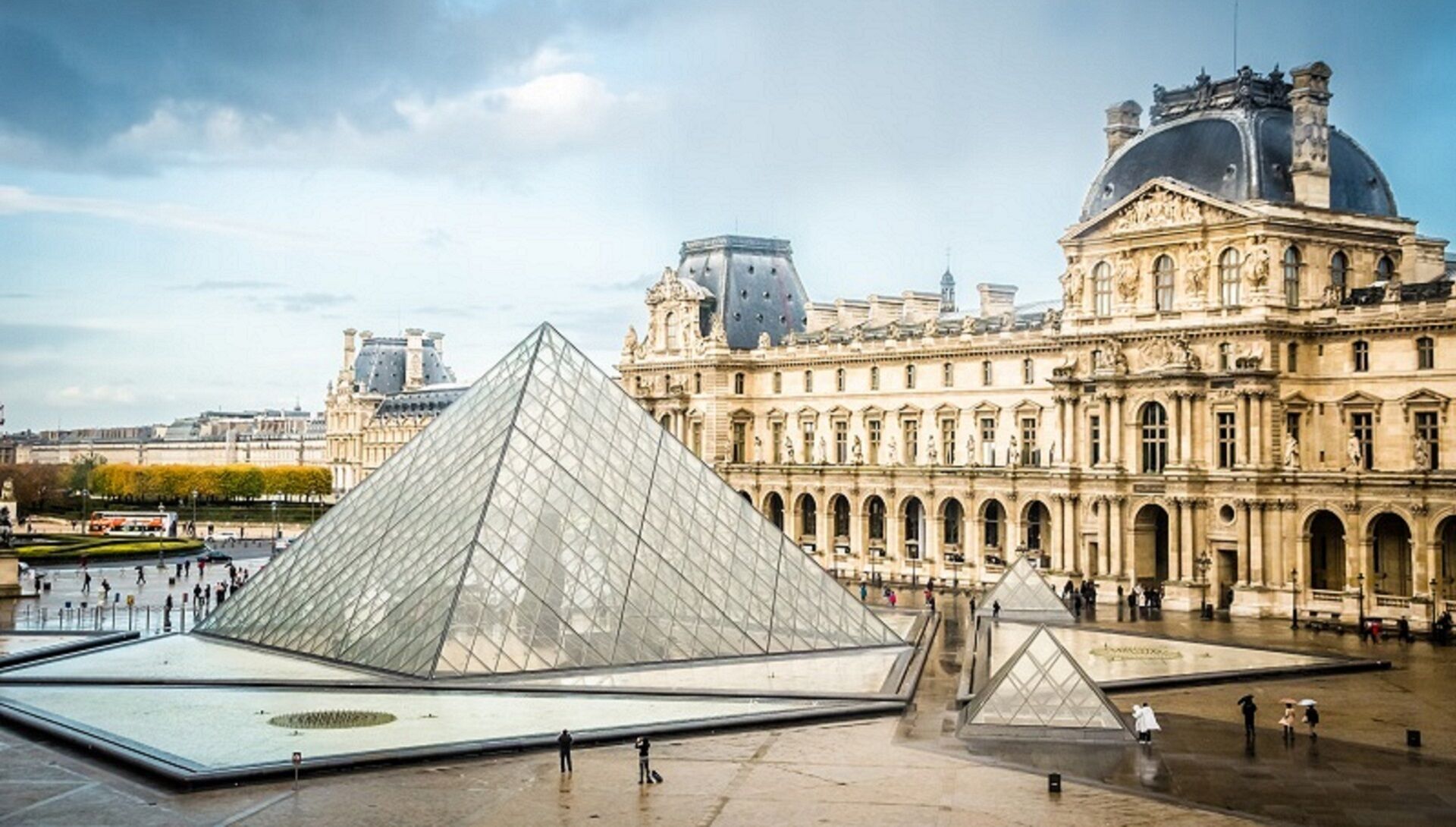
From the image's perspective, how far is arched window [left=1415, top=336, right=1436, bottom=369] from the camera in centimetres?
4522

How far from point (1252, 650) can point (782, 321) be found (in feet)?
129

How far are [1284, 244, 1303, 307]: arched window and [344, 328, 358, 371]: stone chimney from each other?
95552mm

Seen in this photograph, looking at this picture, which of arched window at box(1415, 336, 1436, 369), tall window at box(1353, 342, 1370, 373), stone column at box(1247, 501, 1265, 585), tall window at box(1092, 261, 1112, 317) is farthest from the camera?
tall window at box(1092, 261, 1112, 317)

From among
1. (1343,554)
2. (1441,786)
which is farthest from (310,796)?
(1343,554)

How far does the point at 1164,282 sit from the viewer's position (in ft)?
167

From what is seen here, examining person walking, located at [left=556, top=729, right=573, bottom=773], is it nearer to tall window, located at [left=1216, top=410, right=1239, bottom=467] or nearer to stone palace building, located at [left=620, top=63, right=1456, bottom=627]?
stone palace building, located at [left=620, top=63, right=1456, bottom=627]

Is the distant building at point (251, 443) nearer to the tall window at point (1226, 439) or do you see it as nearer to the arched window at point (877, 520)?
the arched window at point (877, 520)

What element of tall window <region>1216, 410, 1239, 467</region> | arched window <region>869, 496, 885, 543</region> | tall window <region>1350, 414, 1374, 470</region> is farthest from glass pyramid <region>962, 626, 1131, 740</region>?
arched window <region>869, 496, 885, 543</region>

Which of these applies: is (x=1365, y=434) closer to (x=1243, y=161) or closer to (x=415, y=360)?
(x=1243, y=161)

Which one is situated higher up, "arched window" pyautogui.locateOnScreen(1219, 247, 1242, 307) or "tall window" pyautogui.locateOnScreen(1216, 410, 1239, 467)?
"arched window" pyautogui.locateOnScreen(1219, 247, 1242, 307)

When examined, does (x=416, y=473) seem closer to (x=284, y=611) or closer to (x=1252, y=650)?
(x=284, y=611)

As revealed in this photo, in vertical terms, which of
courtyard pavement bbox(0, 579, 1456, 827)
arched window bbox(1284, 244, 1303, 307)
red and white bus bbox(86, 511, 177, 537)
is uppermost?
arched window bbox(1284, 244, 1303, 307)

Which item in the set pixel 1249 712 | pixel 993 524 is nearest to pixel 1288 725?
pixel 1249 712

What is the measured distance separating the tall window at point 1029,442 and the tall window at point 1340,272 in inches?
478
